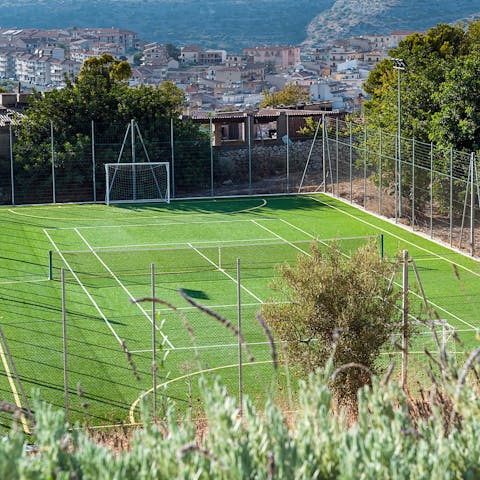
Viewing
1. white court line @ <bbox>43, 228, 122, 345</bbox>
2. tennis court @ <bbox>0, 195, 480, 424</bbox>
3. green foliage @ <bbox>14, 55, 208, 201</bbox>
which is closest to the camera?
tennis court @ <bbox>0, 195, 480, 424</bbox>

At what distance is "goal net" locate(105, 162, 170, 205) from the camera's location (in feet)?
147

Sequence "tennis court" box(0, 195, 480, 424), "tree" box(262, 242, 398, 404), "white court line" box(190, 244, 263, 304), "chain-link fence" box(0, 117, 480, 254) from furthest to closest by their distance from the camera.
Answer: "chain-link fence" box(0, 117, 480, 254) → "white court line" box(190, 244, 263, 304) → "tennis court" box(0, 195, 480, 424) → "tree" box(262, 242, 398, 404)

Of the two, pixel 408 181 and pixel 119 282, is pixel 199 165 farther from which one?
pixel 119 282

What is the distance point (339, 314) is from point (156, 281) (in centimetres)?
1263

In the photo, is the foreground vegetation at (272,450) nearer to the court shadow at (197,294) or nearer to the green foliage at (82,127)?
the court shadow at (197,294)

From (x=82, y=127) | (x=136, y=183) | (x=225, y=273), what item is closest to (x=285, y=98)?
(x=82, y=127)

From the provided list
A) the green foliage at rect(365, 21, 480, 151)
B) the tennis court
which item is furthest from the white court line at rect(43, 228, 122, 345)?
the green foliage at rect(365, 21, 480, 151)

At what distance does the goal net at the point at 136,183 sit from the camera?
44.9m

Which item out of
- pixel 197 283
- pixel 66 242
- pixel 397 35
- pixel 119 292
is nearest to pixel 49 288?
pixel 119 292

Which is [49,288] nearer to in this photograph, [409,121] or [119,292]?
[119,292]

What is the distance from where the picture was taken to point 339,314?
61.0 ft

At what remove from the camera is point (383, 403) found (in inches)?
331

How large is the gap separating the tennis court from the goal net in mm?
1192

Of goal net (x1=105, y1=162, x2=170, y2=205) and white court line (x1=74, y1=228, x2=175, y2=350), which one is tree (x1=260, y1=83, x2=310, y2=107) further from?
white court line (x1=74, y1=228, x2=175, y2=350)
